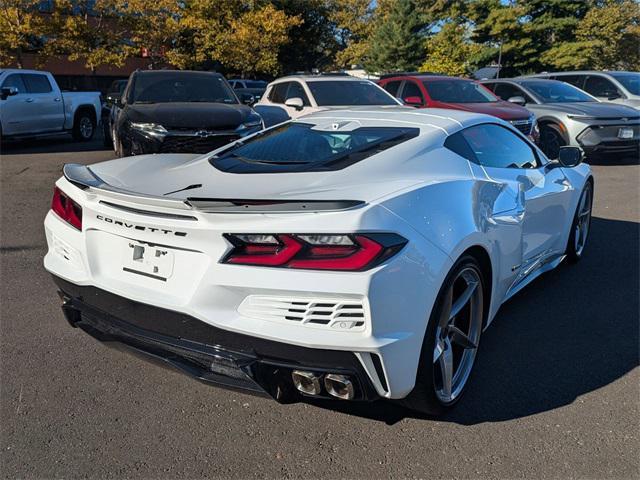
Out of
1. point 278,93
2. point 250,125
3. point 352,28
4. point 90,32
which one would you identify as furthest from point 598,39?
point 250,125

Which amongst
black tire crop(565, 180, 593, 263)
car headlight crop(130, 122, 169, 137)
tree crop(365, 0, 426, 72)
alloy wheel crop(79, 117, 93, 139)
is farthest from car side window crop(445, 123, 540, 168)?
tree crop(365, 0, 426, 72)

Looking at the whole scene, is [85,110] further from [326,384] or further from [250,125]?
[326,384]

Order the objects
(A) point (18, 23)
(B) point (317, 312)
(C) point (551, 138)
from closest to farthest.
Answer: (B) point (317, 312)
(C) point (551, 138)
(A) point (18, 23)

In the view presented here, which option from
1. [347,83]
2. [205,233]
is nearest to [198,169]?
[205,233]

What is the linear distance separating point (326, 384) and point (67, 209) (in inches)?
63.0

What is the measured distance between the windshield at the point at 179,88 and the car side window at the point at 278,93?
1.61m

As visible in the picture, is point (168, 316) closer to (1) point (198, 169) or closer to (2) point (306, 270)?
(2) point (306, 270)

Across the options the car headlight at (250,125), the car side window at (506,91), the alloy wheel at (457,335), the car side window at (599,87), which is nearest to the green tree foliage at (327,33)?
the car side window at (506,91)

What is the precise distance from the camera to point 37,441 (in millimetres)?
2545

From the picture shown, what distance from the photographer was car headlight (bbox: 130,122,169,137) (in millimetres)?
7270

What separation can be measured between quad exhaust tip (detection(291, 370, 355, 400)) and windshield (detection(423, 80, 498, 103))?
354 inches

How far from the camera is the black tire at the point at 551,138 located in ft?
35.9

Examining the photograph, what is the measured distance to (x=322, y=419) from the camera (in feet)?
9.02

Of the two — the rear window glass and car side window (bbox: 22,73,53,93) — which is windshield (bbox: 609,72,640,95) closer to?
the rear window glass
